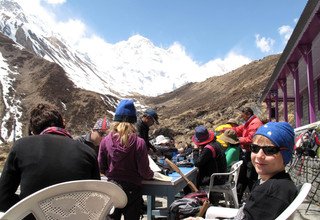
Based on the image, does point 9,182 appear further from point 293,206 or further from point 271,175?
point 293,206

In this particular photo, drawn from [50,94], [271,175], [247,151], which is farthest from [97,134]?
[50,94]

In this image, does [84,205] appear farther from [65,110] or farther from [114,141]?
[65,110]

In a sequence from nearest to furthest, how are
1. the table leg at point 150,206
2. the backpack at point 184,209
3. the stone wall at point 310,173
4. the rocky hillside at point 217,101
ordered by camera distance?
the backpack at point 184,209
the table leg at point 150,206
the stone wall at point 310,173
the rocky hillside at point 217,101

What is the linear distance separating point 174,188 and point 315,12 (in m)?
6.13

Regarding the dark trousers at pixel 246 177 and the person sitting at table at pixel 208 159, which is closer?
the person sitting at table at pixel 208 159

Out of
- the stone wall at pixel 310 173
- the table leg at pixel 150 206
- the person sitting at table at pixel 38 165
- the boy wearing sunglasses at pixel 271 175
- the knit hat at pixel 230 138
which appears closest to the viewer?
the boy wearing sunglasses at pixel 271 175

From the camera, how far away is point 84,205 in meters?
2.24

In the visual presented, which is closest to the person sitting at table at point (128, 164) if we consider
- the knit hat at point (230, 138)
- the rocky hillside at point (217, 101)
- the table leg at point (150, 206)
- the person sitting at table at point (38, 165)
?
the table leg at point (150, 206)

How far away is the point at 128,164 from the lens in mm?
3926

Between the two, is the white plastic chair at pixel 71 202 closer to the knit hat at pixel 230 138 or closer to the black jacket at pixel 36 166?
the black jacket at pixel 36 166

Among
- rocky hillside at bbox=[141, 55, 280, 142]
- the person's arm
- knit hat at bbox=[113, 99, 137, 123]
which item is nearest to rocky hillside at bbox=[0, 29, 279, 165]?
rocky hillside at bbox=[141, 55, 280, 142]

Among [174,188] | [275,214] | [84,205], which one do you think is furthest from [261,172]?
[174,188]

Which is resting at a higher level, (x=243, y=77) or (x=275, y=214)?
(x=243, y=77)

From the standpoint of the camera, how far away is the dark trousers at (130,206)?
3.89 meters
